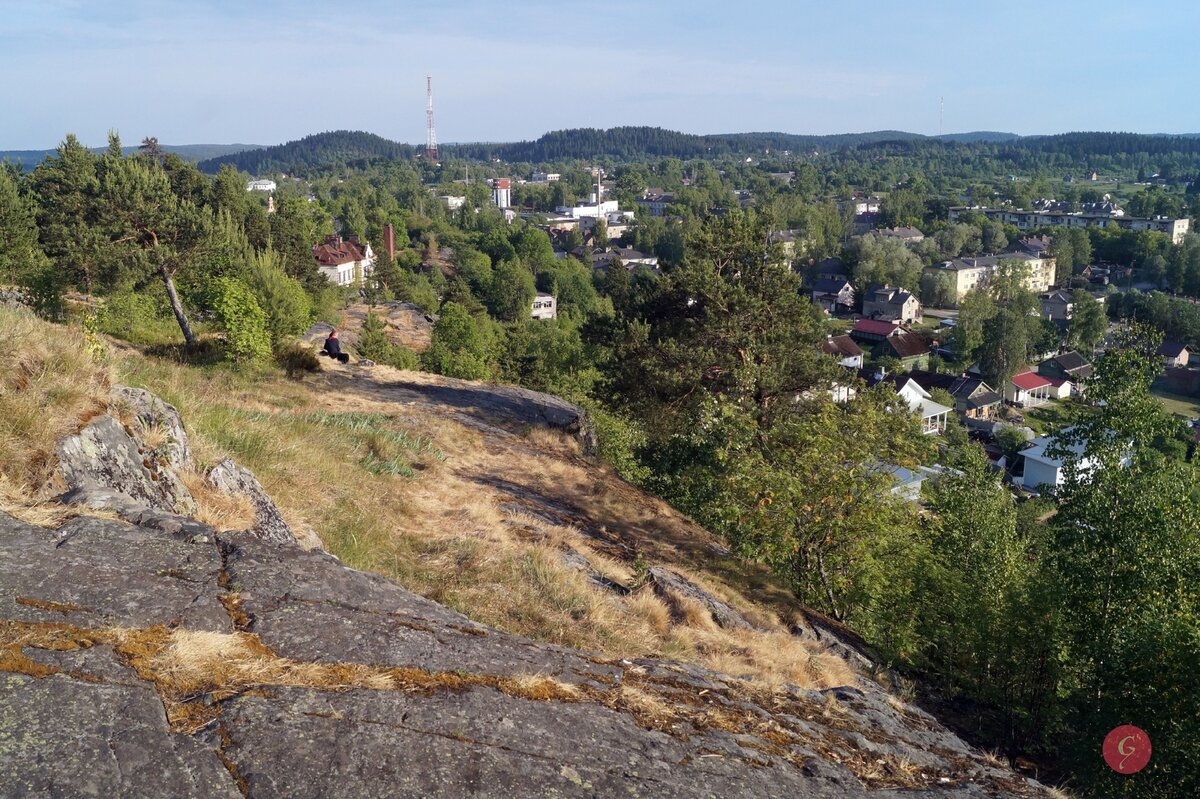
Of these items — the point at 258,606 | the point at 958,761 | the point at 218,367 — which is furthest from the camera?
the point at 218,367

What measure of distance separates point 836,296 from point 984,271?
19.7m

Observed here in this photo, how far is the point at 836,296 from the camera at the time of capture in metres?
85.6

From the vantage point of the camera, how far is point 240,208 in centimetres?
3625

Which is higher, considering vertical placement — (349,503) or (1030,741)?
(349,503)

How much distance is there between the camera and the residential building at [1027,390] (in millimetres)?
57844

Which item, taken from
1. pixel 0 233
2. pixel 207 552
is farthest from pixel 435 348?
pixel 207 552

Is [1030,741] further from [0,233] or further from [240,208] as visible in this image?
[240,208]

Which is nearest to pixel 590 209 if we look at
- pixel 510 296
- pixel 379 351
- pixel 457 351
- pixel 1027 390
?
pixel 510 296

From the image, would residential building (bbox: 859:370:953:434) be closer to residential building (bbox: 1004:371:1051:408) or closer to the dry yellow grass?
residential building (bbox: 1004:371:1051:408)

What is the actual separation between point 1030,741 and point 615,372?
36.5 ft

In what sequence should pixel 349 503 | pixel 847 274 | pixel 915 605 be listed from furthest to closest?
pixel 847 274 → pixel 915 605 → pixel 349 503

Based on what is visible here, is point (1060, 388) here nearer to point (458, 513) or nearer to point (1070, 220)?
point (458, 513)

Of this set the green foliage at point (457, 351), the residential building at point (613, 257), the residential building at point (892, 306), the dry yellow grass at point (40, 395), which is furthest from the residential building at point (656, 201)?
the dry yellow grass at point (40, 395)

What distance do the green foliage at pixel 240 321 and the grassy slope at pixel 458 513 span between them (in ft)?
5.12
